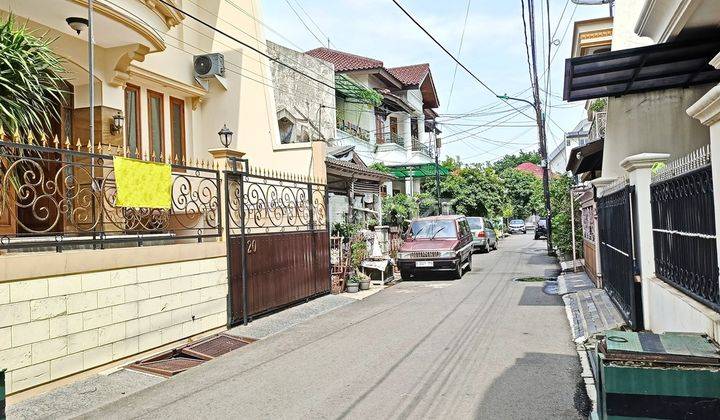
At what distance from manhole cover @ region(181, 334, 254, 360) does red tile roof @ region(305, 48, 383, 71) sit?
70.1ft

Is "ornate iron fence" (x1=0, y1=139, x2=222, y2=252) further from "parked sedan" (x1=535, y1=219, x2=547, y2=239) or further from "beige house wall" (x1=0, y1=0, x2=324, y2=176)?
"parked sedan" (x1=535, y1=219, x2=547, y2=239)

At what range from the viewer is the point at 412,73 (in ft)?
112

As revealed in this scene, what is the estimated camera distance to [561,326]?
8375 mm

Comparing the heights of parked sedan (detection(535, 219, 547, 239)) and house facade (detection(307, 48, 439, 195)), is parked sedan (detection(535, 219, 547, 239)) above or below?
below

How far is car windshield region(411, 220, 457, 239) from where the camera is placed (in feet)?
52.8

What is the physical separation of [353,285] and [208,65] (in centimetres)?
626

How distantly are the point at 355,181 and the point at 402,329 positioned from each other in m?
9.28

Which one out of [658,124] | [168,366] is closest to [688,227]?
[168,366]

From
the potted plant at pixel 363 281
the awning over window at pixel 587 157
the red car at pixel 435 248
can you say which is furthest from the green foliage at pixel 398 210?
the potted plant at pixel 363 281

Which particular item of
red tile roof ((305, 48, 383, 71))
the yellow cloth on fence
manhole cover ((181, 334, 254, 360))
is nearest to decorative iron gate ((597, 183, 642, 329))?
manhole cover ((181, 334, 254, 360))

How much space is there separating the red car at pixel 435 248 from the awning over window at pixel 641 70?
610cm

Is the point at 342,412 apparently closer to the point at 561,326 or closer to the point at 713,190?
the point at 713,190

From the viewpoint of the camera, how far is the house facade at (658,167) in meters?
4.25

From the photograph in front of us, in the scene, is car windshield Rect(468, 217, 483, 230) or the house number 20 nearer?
the house number 20
